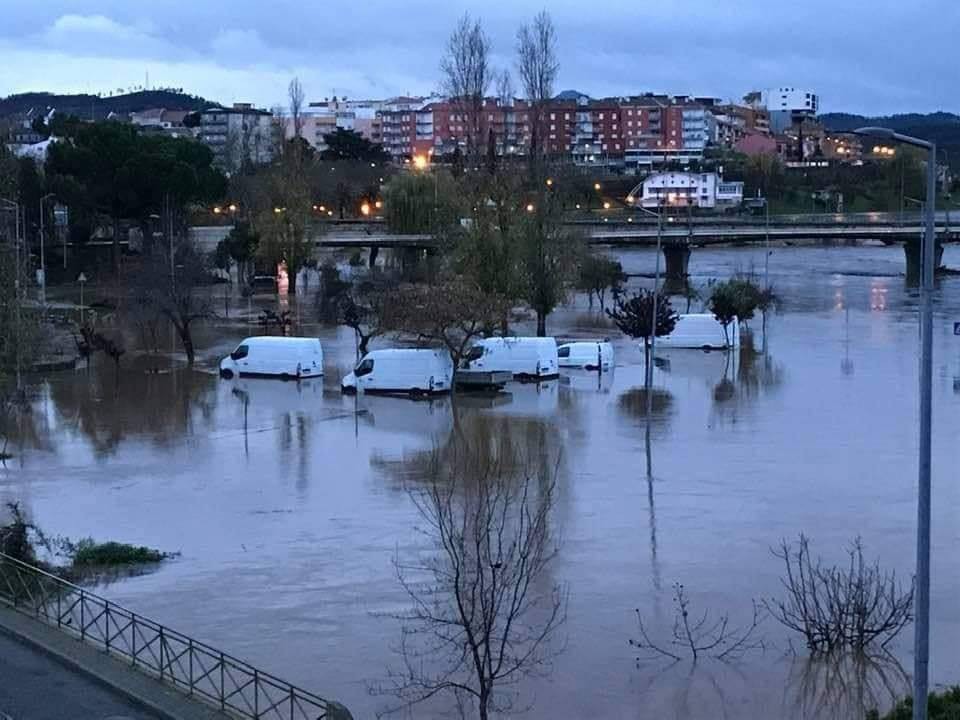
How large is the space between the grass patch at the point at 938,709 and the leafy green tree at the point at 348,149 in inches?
2992

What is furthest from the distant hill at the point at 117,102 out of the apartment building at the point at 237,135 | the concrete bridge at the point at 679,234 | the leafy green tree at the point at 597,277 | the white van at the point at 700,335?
the white van at the point at 700,335

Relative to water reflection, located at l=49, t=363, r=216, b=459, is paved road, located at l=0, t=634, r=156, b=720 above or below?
below

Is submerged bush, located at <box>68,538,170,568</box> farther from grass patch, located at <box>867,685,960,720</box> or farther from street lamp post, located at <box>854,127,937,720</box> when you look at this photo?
street lamp post, located at <box>854,127,937,720</box>

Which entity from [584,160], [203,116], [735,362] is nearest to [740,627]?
[735,362]

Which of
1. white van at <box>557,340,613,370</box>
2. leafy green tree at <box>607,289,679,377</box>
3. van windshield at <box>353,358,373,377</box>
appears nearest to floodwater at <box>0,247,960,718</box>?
white van at <box>557,340,613,370</box>

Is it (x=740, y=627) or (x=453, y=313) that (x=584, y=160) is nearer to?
(x=453, y=313)

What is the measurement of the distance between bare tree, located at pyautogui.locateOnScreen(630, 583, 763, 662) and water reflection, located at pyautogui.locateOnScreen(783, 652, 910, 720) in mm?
452

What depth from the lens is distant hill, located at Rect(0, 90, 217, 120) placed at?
166 m

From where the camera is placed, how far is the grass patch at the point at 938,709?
6840 mm

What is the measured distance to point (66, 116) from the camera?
51281 millimetres

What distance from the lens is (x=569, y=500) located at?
46.8 ft

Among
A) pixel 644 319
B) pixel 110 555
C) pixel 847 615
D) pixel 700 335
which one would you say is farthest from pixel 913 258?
pixel 847 615

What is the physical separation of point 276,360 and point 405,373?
307cm

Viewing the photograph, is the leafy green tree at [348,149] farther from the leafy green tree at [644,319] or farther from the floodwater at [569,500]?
the floodwater at [569,500]
